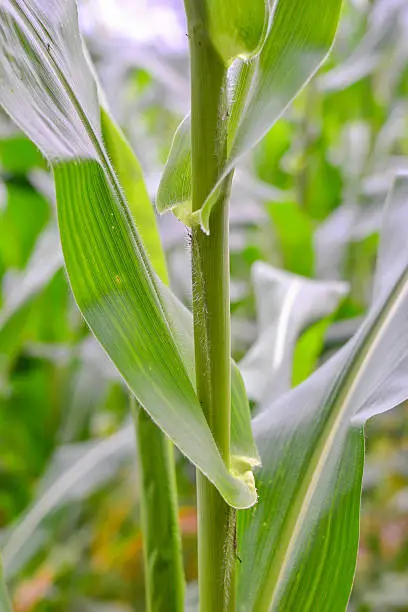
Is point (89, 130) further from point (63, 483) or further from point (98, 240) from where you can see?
point (63, 483)

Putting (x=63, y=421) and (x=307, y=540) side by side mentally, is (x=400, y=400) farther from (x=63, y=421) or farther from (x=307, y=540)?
(x=63, y=421)

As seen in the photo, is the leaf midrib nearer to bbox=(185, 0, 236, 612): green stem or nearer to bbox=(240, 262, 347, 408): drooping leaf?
bbox=(185, 0, 236, 612): green stem

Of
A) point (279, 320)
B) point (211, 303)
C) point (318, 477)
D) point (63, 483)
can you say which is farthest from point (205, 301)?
point (63, 483)

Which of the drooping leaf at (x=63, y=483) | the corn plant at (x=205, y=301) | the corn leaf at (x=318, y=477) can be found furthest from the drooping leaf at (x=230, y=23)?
the drooping leaf at (x=63, y=483)

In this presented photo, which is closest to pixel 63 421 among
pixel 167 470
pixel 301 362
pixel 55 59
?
pixel 301 362

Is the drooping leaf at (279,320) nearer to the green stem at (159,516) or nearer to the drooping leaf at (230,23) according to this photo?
the green stem at (159,516)

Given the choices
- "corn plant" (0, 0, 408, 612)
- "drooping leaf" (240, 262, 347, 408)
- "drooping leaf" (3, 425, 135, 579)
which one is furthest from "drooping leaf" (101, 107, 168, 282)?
"drooping leaf" (3, 425, 135, 579)
